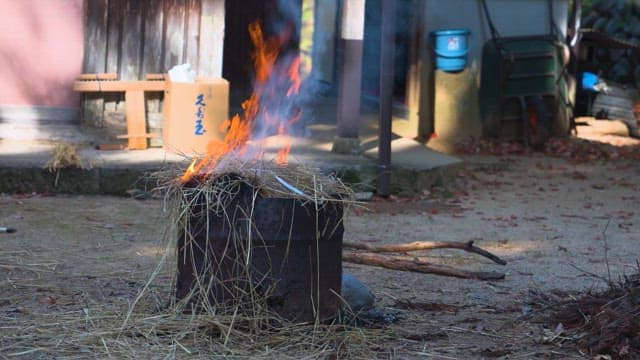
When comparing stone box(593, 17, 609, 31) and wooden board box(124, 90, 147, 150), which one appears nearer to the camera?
→ wooden board box(124, 90, 147, 150)

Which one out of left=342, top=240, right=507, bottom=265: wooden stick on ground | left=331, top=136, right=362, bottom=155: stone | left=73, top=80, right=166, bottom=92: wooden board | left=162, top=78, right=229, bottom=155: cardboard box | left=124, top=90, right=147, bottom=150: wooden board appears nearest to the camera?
left=342, top=240, right=507, bottom=265: wooden stick on ground

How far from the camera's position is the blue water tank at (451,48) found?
14.1 m

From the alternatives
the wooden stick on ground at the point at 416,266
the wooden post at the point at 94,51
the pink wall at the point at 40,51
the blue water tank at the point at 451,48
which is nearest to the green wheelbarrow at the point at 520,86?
the blue water tank at the point at 451,48

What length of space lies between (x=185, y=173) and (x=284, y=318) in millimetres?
933

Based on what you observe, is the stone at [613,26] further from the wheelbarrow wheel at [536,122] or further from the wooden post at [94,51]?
the wooden post at [94,51]

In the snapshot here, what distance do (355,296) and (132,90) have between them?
6444 millimetres

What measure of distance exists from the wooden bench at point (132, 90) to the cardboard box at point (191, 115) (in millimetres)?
458

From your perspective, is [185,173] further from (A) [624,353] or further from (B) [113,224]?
(B) [113,224]

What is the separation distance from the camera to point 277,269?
5191mm

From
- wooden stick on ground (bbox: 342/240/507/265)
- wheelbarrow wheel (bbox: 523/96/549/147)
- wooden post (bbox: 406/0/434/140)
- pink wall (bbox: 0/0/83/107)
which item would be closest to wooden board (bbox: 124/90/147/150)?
pink wall (bbox: 0/0/83/107)

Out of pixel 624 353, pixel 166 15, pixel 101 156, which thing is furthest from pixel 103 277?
pixel 166 15

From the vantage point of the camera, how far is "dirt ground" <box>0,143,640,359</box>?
17.1ft

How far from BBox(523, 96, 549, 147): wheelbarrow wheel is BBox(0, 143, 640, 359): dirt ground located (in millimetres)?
2827

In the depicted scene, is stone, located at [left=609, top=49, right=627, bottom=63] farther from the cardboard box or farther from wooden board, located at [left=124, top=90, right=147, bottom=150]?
wooden board, located at [left=124, top=90, right=147, bottom=150]
